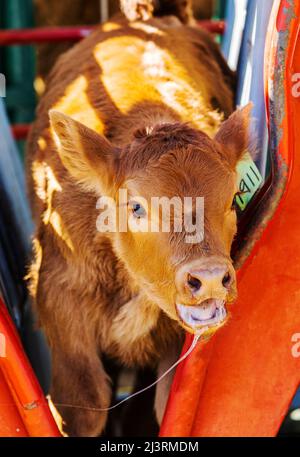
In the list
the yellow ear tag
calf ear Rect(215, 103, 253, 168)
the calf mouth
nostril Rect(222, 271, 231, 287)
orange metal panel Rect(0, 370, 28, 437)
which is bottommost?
orange metal panel Rect(0, 370, 28, 437)

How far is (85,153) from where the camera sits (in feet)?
8.83

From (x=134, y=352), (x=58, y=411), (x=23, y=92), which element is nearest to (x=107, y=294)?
(x=134, y=352)

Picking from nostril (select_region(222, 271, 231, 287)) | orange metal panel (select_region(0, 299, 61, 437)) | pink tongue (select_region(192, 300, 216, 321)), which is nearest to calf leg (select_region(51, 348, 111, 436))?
orange metal panel (select_region(0, 299, 61, 437))

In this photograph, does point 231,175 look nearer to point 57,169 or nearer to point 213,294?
point 213,294

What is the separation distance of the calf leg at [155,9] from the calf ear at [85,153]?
1.74 metres

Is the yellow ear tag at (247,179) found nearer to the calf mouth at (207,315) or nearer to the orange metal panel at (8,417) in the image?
the calf mouth at (207,315)

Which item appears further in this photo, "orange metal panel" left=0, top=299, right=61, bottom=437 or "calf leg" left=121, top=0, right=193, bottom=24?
"calf leg" left=121, top=0, right=193, bottom=24

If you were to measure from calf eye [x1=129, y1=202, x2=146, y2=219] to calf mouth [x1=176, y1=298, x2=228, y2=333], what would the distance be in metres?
0.38

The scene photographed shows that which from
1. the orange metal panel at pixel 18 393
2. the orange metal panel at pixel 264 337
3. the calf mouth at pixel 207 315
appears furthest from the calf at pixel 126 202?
the orange metal panel at pixel 18 393

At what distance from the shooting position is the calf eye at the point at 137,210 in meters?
2.56

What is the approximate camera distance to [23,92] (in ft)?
18.6

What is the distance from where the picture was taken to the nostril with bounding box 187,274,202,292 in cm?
230

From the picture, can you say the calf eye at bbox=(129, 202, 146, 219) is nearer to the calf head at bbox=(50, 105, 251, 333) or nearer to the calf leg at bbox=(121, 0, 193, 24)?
the calf head at bbox=(50, 105, 251, 333)
